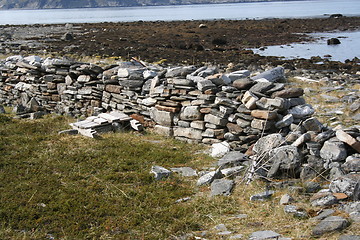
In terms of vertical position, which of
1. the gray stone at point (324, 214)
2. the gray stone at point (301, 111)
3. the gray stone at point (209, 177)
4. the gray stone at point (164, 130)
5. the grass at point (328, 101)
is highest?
the gray stone at point (301, 111)

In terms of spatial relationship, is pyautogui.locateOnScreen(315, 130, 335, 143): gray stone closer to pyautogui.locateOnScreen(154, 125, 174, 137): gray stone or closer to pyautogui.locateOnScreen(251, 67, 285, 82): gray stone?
pyautogui.locateOnScreen(251, 67, 285, 82): gray stone

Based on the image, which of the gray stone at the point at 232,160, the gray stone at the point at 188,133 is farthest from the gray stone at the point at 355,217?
the gray stone at the point at 188,133

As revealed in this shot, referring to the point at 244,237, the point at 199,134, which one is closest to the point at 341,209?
the point at 244,237

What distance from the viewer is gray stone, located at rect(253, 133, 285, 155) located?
668 centimetres

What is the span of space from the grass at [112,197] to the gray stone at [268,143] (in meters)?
0.85

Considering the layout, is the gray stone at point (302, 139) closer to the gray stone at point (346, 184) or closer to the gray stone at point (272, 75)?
the gray stone at point (346, 184)

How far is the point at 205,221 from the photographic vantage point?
5.12m

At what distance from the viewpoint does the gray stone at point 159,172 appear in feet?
21.2

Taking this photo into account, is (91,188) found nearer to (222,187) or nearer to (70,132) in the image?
(222,187)

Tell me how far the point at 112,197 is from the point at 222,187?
5.10 feet

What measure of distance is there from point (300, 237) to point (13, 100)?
35.6 feet

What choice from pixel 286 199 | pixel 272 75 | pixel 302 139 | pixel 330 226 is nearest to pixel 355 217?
pixel 330 226

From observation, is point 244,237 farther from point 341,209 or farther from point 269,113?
point 269,113

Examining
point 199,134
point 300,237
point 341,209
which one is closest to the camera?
point 300,237
